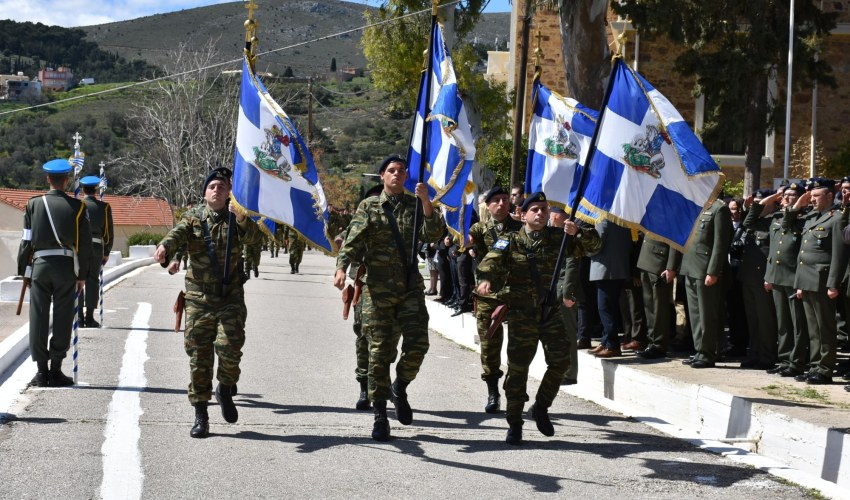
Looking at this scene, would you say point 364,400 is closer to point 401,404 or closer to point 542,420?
point 401,404

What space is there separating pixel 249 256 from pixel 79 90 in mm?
142798

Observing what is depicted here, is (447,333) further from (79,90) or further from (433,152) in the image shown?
(79,90)

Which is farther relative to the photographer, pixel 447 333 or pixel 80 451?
pixel 447 333

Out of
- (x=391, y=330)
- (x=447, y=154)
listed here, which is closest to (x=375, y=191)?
(x=447, y=154)

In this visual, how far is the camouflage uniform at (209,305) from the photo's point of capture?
8.81 m

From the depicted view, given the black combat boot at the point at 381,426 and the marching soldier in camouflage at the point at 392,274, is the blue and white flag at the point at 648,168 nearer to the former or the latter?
the marching soldier in camouflage at the point at 392,274

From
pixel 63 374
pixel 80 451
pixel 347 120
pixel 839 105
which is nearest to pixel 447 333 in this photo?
pixel 63 374

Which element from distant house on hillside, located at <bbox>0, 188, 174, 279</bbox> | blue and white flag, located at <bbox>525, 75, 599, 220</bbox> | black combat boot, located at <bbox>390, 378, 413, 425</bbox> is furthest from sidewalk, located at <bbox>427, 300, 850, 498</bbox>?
distant house on hillside, located at <bbox>0, 188, 174, 279</bbox>

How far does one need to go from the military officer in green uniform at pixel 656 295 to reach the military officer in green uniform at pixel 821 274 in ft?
5.87

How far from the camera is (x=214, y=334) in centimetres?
891

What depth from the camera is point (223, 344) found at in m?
8.81

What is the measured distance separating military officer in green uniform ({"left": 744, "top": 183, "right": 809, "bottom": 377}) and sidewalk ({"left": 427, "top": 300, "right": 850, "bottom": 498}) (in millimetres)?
279

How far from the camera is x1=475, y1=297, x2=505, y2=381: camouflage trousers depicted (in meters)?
9.52

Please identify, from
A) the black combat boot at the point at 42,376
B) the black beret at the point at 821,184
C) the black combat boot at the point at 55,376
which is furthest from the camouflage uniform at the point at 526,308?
the black combat boot at the point at 42,376
